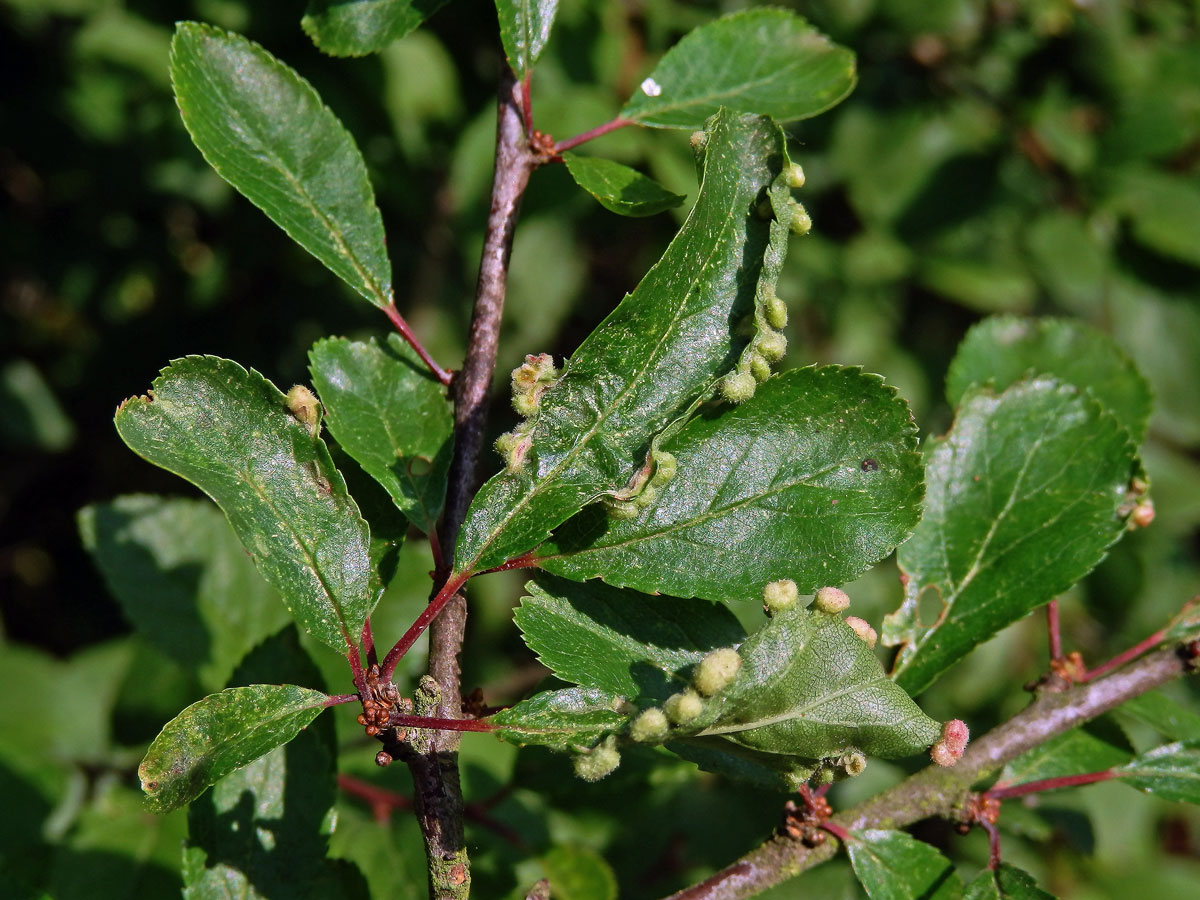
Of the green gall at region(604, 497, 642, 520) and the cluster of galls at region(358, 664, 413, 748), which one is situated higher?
the green gall at region(604, 497, 642, 520)

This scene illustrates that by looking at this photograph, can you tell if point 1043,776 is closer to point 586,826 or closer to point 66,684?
point 586,826

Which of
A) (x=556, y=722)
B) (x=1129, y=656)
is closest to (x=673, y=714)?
(x=556, y=722)

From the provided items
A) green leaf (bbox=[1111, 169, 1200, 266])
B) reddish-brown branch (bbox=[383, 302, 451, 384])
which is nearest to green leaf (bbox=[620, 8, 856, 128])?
reddish-brown branch (bbox=[383, 302, 451, 384])

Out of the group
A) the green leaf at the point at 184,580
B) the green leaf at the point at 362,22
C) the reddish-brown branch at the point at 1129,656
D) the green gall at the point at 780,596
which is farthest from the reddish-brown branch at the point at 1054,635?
the green leaf at the point at 184,580

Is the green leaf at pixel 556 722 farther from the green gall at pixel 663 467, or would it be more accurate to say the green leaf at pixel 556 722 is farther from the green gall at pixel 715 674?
the green gall at pixel 663 467

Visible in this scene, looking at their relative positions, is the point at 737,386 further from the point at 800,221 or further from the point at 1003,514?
the point at 1003,514

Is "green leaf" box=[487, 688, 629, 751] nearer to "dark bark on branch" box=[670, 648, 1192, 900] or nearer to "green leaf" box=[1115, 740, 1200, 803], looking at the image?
"dark bark on branch" box=[670, 648, 1192, 900]

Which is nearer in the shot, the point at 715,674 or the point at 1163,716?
the point at 715,674

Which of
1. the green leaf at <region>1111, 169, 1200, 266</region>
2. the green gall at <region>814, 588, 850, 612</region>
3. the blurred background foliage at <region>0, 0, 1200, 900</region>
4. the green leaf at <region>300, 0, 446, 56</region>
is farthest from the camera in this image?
the green leaf at <region>1111, 169, 1200, 266</region>
